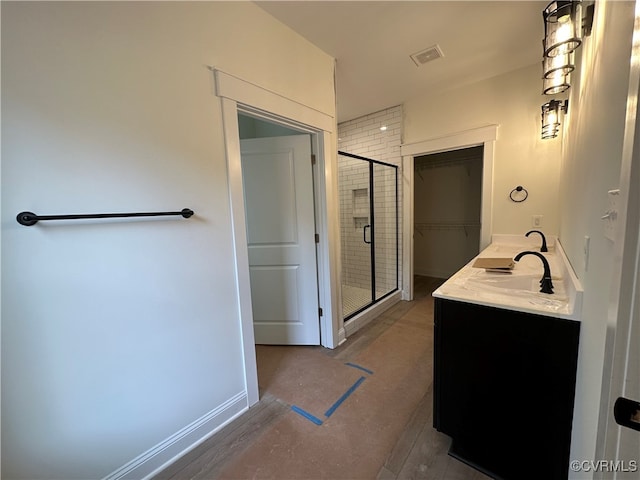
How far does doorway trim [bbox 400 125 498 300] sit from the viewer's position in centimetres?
286

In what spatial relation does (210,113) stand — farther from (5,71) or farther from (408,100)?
(408,100)

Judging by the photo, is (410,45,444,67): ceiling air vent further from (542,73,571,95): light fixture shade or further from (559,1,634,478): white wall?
(559,1,634,478): white wall

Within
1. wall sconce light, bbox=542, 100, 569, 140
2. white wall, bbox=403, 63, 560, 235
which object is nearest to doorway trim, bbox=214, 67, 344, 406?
white wall, bbox=403, 63, 560, 235

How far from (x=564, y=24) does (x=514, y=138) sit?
1.74 m

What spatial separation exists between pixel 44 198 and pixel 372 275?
3130mm

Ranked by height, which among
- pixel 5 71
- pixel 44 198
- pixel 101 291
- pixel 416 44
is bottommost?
pixel 101 291

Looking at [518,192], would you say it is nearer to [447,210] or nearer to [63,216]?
[447,210]

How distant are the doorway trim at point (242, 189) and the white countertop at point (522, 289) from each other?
1.14m

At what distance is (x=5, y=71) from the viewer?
917 millimetres

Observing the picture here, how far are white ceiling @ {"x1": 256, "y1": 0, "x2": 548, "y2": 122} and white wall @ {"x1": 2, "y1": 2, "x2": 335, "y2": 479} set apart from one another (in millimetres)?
558

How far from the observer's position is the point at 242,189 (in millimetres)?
1662

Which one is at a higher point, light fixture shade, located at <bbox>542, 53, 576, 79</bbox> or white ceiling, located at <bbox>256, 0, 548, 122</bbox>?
white ceiling, located at <bbox>256, 0, 548, 122</bbox>

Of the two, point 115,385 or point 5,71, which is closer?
point 5,71

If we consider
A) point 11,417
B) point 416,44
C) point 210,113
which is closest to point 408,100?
point 416,44
